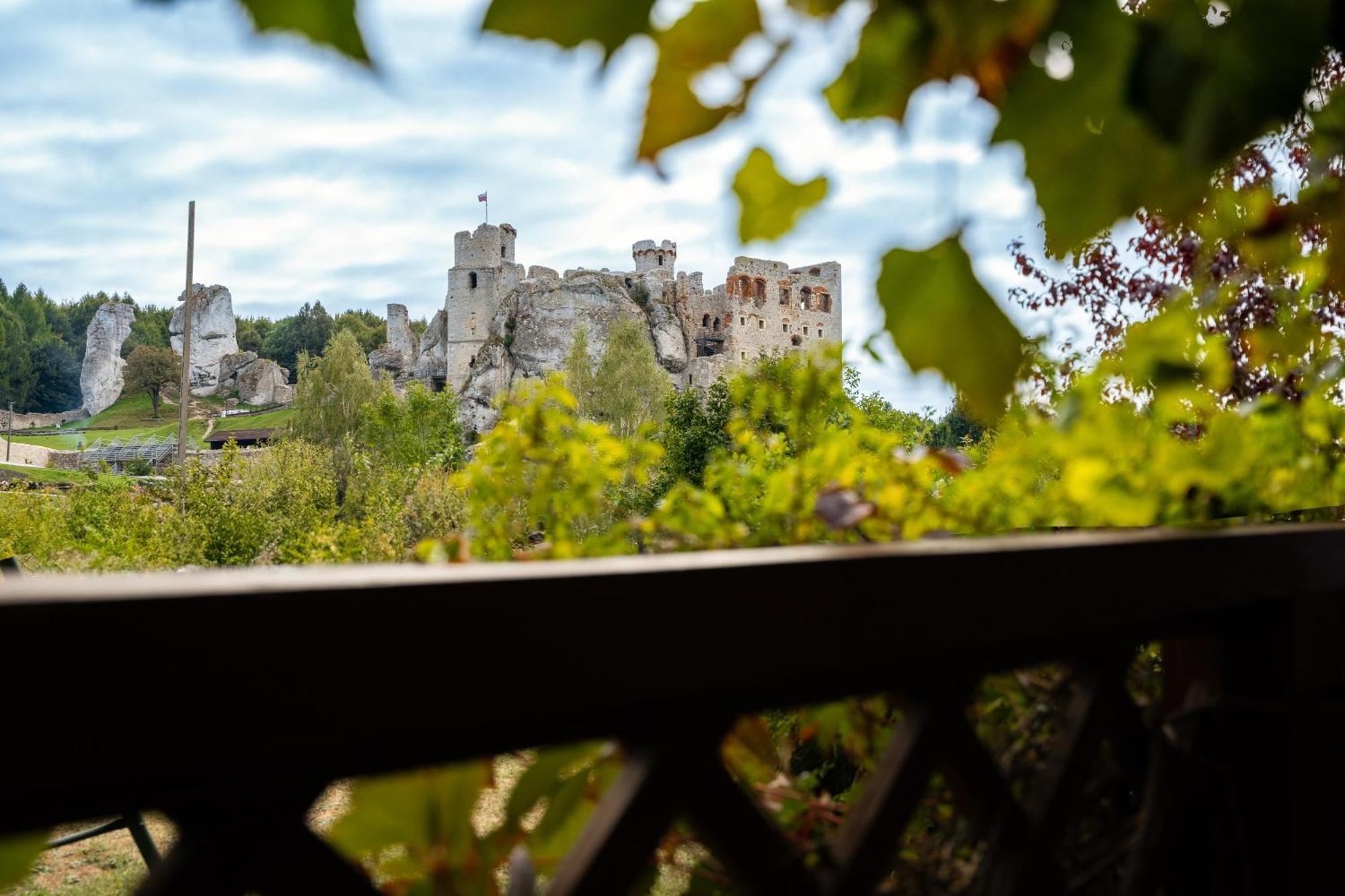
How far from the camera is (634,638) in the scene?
0.47 m

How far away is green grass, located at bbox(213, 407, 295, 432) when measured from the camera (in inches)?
1980

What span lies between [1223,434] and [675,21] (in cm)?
85

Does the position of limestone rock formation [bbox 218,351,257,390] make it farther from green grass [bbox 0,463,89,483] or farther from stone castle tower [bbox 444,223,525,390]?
stone castle tower [bbox 444,223,525,390]

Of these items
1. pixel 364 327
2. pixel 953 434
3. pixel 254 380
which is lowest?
pixel 953 434

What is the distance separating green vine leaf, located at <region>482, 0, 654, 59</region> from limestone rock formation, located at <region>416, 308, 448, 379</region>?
143 feet

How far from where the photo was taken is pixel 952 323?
0.36 meters

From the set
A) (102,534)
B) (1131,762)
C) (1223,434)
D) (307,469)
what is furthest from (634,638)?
(307,469)

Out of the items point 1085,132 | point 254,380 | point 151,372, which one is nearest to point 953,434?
point 1085,132

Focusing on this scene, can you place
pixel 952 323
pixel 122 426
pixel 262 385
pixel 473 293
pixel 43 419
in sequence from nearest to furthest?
pixel 952 323 < pixel 473 293 < pixel 122 426 < pixel 262 385 < pixel 43 419

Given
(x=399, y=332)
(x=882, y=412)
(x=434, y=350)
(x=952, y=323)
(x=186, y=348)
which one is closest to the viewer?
(x=952, y=323)

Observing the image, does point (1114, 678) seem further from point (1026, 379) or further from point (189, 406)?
point (189, 406)

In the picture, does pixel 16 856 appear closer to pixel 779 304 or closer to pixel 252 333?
pixel 779 304

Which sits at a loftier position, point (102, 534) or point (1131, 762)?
point (1131, 762)

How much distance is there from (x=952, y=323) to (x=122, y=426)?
64119 millimetres
